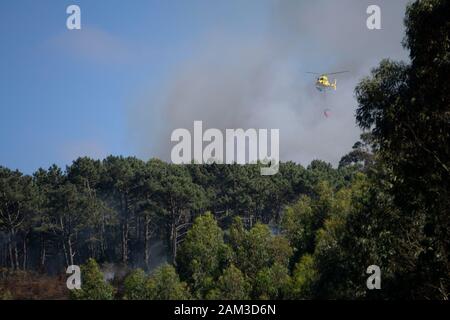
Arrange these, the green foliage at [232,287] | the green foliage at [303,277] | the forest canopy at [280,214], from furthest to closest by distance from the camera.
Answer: the green foliage at [232,287], the green foliage at [303,277], the forest canopy at [280,214]

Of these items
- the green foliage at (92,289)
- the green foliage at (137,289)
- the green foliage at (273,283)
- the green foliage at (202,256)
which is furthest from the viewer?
the green foliage at (202,256)

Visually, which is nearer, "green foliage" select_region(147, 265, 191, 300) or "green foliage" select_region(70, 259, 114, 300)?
"green foliage" select_region(147, 265, 191, 300)

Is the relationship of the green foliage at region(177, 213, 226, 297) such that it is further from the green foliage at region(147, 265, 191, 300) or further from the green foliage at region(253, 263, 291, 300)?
the green foliage at region(253, 263, 291, 300)

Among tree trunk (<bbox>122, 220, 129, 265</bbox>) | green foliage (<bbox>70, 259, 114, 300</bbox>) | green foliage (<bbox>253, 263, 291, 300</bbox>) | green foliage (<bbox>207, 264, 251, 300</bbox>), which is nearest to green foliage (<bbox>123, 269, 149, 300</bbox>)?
green foliage (<bbox>70, 259, 114, 300</bbox>)

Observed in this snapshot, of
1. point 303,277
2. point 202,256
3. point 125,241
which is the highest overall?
point 125,241

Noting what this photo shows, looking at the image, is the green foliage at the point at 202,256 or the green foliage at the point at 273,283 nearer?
the green foliage at the point at 273,283

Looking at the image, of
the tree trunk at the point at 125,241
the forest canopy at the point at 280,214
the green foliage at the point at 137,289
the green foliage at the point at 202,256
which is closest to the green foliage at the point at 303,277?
the forest canopy at the point at 280,214

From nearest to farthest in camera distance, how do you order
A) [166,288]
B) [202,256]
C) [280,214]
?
Result: 1. [166,288]
2. [202,256]
3. [280,214]

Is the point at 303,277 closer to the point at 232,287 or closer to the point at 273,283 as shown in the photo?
the point at 273,283

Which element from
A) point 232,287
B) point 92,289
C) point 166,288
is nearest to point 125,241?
point 92,289

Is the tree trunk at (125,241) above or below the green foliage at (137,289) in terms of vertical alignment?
above

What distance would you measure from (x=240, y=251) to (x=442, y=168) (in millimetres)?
37558

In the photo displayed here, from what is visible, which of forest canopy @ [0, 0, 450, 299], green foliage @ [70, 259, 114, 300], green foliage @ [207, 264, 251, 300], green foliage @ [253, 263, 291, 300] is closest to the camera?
forest canopy @ [0, 0, 450, 299]

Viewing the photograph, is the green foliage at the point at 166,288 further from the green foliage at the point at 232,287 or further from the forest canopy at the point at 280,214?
the green foliage at the point at 232,287
